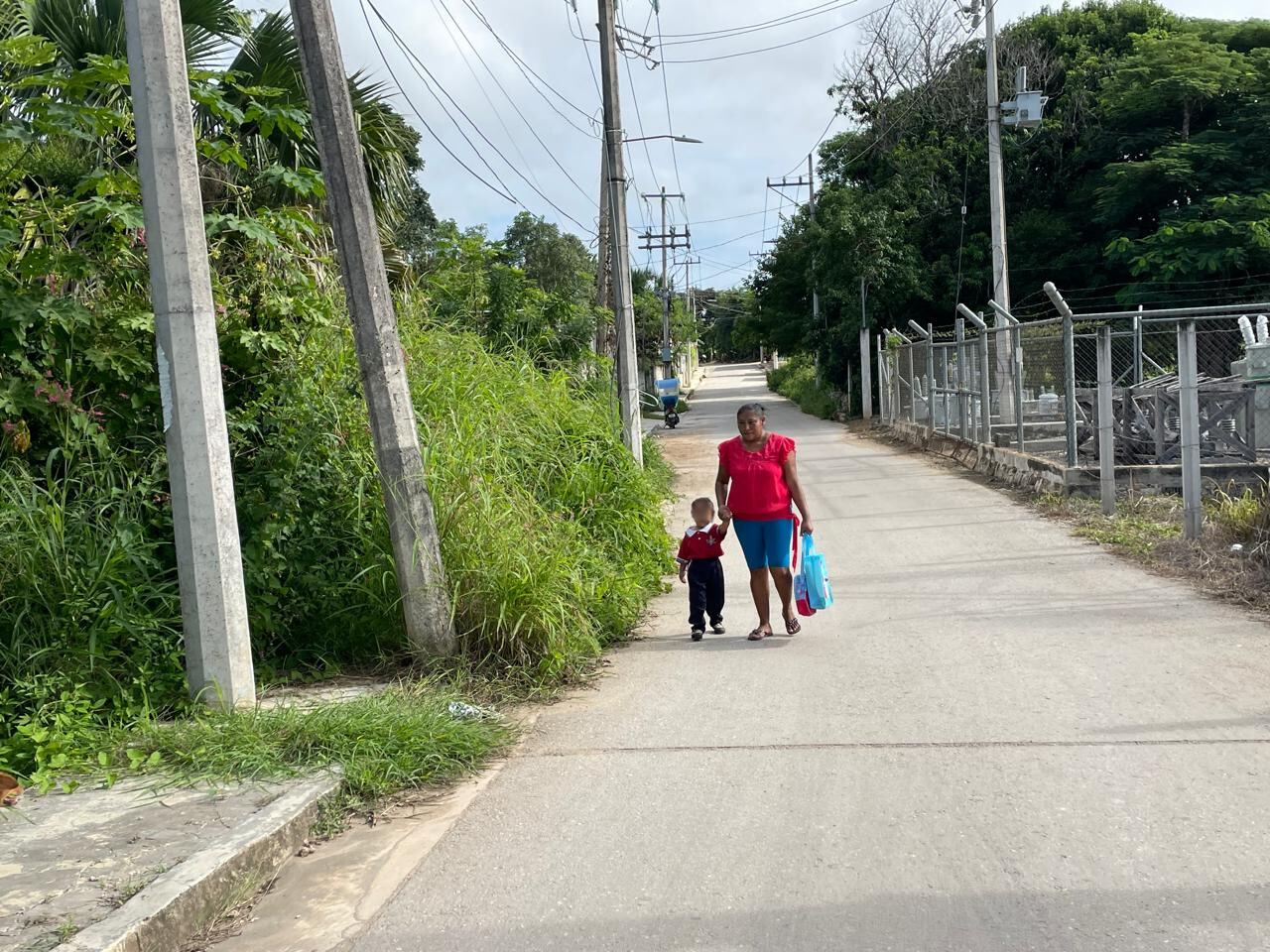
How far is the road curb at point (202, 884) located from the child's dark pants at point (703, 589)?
369cm

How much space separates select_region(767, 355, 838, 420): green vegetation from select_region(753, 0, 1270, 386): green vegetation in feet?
4.48

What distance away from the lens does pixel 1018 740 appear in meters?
5.45

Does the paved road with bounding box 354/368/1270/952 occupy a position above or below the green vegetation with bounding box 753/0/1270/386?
below

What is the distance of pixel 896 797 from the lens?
4.80 metres

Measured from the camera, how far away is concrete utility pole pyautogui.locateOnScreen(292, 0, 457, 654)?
649 cm

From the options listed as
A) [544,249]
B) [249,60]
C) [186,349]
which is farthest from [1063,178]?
[186,349]

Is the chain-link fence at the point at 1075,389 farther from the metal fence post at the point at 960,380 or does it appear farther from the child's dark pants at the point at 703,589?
the child's dark pants at the point at 703,589

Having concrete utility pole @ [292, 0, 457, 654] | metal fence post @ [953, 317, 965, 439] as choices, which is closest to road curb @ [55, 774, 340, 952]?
concrete utility pole @ [292, 0, 457, 654]

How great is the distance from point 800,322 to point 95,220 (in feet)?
117

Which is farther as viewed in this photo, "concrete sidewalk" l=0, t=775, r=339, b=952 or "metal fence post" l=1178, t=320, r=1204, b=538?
"metal fence post" l=1178, t=320, r=1204, b=538

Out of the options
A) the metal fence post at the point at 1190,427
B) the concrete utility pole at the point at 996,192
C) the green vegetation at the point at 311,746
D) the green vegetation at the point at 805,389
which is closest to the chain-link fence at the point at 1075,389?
the metal fence post at the point at 1190,427

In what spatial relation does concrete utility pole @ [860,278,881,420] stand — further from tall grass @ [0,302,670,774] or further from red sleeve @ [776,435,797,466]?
red sleeve @ [776,435,797,466]

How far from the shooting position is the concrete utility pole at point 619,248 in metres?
15.2

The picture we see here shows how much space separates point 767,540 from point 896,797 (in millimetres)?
3311
